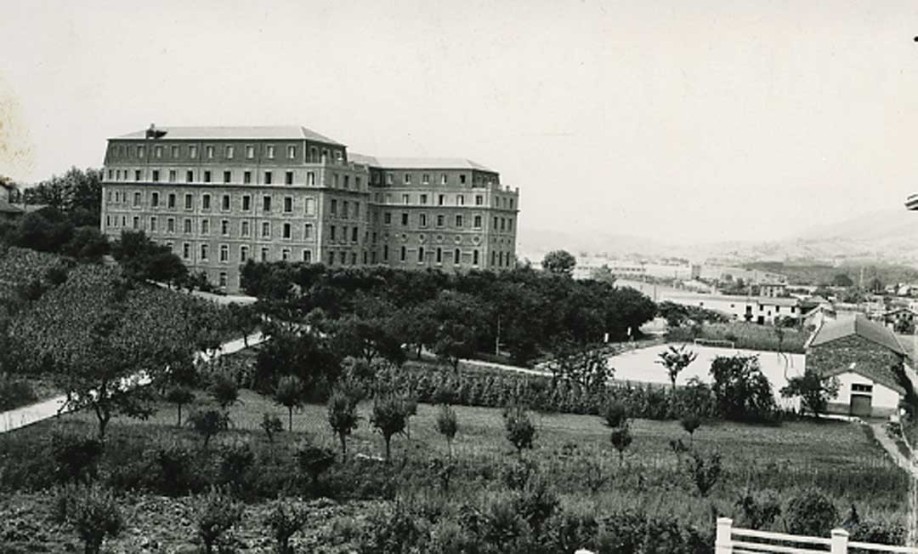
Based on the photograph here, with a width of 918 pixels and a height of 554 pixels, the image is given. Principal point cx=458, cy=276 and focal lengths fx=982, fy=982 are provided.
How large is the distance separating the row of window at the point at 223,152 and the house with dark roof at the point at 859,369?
20691mm

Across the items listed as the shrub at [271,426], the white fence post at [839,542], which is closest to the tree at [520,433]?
the shrub at [271,426]

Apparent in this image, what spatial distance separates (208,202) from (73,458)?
25.7 meters

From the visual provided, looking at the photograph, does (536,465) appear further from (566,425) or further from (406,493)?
(566,425)

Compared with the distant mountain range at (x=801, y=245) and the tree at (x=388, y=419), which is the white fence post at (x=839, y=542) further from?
the distant mountain range at (x=801, y=245)

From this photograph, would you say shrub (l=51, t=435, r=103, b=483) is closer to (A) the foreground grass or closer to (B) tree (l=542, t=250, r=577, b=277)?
(A) the foreground grass

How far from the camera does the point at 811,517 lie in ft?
42.4

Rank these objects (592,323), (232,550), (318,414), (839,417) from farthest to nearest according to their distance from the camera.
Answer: (592,323)
(839,417)
(318,414)
(232,550)

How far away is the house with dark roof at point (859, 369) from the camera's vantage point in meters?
→ 23.5

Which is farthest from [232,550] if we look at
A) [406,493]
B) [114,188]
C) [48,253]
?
[114,188]

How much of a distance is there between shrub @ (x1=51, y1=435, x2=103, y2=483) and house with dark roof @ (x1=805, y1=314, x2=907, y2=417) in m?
17.0

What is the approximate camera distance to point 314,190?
38.1 m

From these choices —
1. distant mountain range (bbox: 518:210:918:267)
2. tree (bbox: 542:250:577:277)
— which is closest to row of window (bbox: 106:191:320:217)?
distant mountain range (bbox: 518:210:918:267)

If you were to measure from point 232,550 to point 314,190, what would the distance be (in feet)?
89.6

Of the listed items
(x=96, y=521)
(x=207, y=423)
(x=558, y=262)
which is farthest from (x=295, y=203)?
(x=96, y=521)
